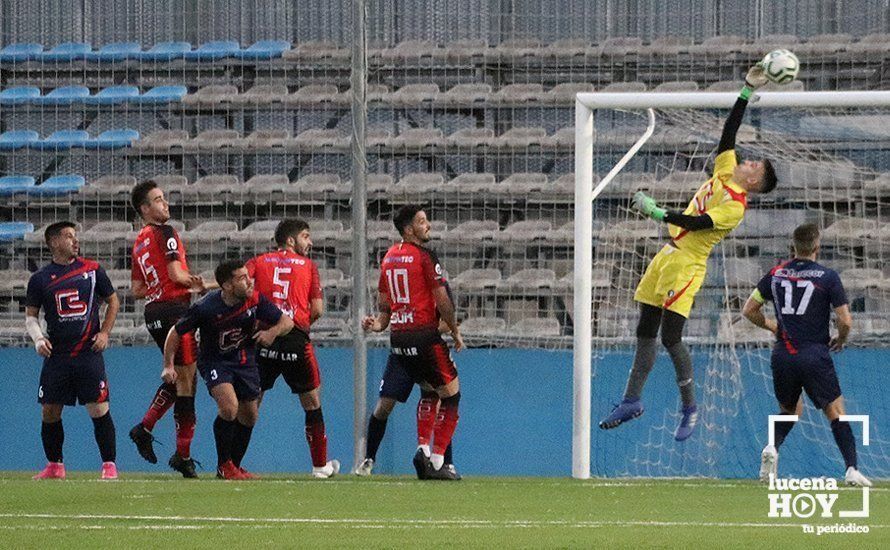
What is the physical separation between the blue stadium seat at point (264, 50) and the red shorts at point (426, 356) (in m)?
5.33

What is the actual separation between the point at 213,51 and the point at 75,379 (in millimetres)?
5674

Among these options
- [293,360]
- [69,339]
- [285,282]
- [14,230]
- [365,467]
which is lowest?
[365,467]

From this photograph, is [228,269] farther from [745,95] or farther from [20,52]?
[20,52]

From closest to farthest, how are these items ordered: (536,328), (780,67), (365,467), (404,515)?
(404,515) < (780,67) < (365,467) < (536,328)

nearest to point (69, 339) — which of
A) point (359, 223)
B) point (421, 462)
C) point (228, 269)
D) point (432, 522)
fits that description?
point (228, 269)

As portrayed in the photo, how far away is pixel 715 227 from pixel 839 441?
1.55 metres

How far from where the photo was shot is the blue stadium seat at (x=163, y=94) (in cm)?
1509

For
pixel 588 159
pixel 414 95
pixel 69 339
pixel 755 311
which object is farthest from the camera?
pixel 414 95

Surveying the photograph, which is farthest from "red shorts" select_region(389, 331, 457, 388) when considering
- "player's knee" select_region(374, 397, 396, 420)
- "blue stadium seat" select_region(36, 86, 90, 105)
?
"blue stadium seat" select_region(36, 86, 90, 105)

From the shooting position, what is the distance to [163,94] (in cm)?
1517

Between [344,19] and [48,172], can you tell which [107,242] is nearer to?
[48,172]

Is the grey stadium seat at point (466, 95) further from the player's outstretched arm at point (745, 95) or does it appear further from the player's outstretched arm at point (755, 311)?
the player's outstretched arm at point (745, 95)

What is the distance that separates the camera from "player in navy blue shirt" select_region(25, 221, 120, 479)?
422 inches

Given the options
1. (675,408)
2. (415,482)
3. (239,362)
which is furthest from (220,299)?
(675,408)
